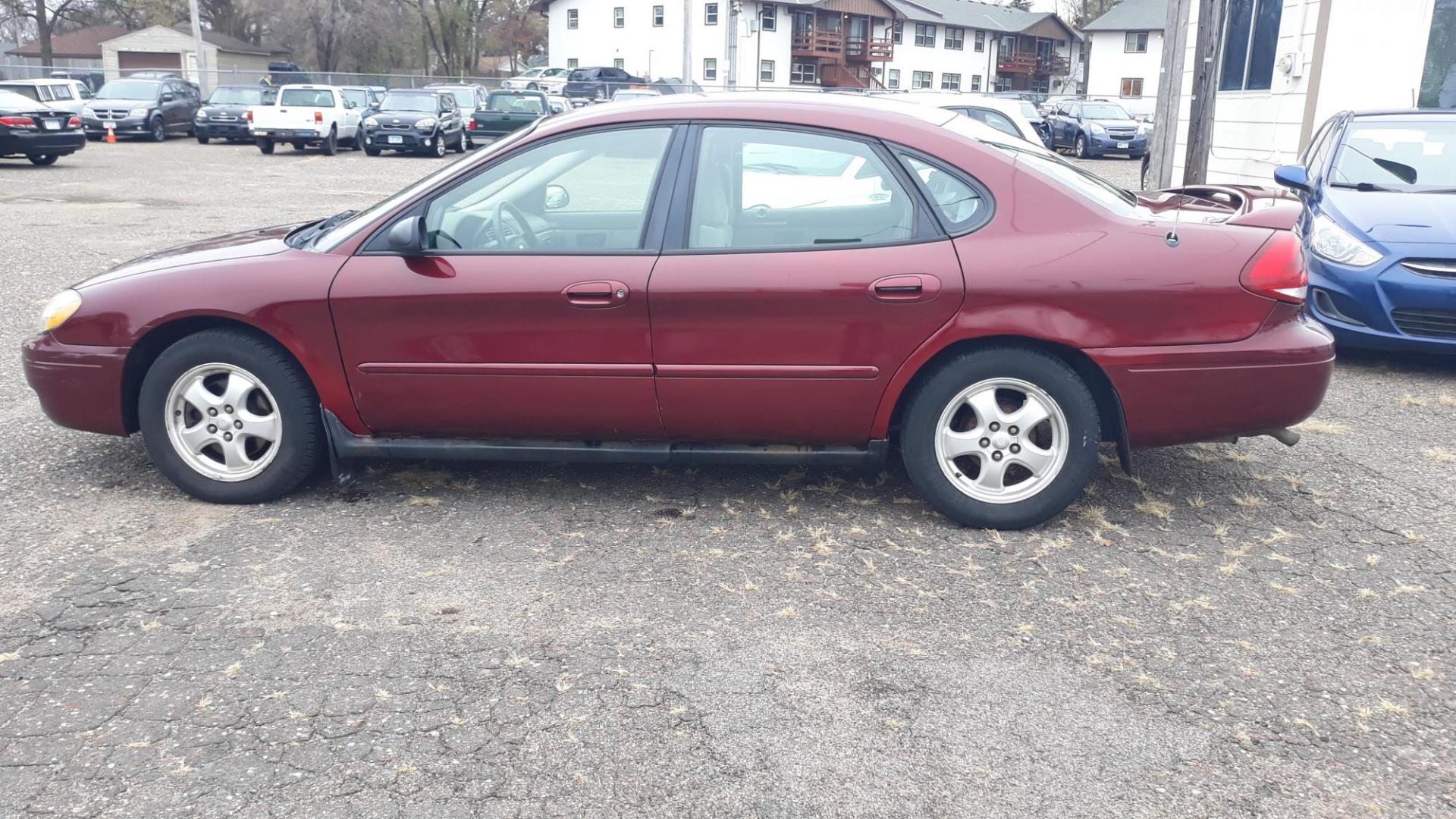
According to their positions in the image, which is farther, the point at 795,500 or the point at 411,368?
the point at 795,500

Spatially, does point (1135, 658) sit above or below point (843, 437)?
below

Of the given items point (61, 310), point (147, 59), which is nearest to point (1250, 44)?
point (61, 310)

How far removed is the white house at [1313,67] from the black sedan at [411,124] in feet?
56.6

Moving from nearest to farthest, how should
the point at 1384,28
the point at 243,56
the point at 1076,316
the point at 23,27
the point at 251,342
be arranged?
1. the point at 1076,316
2. the point at 251,342
3. the point at 1384,28
4. the point at 243,56
5. the point at 23,27

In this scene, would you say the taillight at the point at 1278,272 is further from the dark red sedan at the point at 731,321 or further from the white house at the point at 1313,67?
the white house at the point at 1313,67

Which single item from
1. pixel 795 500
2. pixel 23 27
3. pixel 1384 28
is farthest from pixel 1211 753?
pixel 23 27

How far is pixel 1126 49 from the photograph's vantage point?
6844cm

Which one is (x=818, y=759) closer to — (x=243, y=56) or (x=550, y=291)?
(x=550, y=291)

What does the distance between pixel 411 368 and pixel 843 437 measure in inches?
63.8

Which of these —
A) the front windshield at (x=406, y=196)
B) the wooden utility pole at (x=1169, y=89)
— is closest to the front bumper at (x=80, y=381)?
the front windshield at (x=406, y=196)

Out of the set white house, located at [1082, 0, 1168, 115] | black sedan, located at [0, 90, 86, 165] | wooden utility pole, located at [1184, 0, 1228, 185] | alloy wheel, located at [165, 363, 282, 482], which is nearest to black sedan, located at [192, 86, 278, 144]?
black sedan, located at [0, 90, 86, 165]

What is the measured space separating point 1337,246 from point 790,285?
436 centimetres

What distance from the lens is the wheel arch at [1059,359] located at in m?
4.29

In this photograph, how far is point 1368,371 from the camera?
717 centimetres
